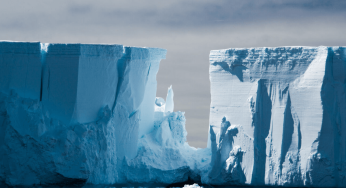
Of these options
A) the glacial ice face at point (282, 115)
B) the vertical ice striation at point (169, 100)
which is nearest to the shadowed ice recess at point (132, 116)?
the glacial ice face at point (282, 115)

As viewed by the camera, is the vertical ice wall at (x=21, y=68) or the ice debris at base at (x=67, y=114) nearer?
the ice debris at base at (x=67, y=114)

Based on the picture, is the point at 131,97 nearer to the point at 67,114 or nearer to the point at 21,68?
the point at 67,114

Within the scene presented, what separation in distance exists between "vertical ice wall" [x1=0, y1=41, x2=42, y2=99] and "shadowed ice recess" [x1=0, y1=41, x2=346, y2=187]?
0.02m

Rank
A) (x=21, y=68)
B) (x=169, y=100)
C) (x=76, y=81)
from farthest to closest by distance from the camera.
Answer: (x=169, y=100), (x=21, y=68), (x=76, y=81)

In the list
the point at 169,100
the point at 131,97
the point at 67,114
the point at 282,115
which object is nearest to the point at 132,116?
the point at 131,97

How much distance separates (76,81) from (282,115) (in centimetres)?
430

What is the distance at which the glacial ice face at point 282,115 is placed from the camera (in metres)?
12.4

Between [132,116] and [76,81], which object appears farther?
[132,116]

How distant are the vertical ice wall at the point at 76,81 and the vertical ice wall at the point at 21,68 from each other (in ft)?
0.62

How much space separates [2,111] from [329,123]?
6.71 meters

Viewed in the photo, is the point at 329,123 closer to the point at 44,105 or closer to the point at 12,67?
the point at 44,105

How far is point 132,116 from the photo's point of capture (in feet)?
42.8

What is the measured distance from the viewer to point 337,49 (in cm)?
1242

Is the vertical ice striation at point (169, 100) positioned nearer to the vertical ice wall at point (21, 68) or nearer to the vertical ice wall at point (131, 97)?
the vertical ice wall at point (131, 97)
